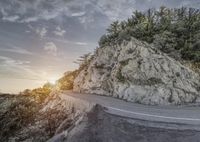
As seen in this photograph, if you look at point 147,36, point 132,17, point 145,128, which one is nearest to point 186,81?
point 147,36

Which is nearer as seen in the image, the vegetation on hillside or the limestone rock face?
the limestone rock face

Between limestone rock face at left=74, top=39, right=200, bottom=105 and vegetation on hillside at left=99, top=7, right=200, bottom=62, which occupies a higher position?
vegetation on hillside at left=99, top=7, right=200, bottom=62

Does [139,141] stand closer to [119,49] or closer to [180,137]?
[180,137]

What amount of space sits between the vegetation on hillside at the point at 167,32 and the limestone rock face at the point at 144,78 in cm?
351

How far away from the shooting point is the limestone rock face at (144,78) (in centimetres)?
2495

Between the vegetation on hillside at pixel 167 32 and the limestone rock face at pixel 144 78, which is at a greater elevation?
the vegetation on hillside at pixel 167 32

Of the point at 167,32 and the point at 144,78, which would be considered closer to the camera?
the point at 144,78

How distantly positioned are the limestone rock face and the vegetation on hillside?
3507 millimetres

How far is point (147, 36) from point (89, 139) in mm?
29629

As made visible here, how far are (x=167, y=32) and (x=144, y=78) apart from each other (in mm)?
12991

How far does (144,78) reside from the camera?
26484 mm

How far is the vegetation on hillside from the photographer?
34.7 metres

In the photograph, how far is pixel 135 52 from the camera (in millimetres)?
29422

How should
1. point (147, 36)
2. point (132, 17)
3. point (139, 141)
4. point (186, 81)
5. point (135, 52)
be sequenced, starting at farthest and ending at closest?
point (132, 17) < point (147, 36) < point (135, 52) < point (186, 81) < point (139, 141)
